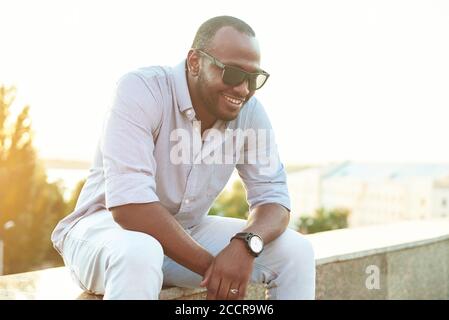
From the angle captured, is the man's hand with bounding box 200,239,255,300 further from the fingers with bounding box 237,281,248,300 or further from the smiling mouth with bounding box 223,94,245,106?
the smiling mouth with bounding box 223,94,245,106

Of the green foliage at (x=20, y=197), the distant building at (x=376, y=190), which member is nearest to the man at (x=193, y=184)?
the green foliage at (x=20, y=197)

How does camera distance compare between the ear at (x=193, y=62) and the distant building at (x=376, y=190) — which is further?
the distant building at (x=376, y=190)

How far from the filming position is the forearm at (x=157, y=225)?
1.99m

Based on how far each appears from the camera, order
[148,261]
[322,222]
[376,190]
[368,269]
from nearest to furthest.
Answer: [148,261] → [368,269] → [322,222] → [376,190]

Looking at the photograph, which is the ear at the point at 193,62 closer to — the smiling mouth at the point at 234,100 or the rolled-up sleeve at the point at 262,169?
the smiling mouth at the point at 234,100

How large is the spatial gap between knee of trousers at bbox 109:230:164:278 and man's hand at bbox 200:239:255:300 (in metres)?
0.25

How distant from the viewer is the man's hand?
203 centimetres

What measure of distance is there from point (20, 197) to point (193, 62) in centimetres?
3830

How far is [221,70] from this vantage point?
2.21 meters

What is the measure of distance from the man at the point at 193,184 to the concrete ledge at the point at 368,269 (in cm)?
38

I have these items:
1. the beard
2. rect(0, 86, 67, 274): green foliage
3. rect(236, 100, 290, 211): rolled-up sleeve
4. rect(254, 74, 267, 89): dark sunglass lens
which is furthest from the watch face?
rect(0, 86, 67, 274): green foliage

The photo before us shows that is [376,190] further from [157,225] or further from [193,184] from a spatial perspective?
[157,225]

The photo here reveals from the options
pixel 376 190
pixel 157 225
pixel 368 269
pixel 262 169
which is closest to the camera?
pixel 157 225

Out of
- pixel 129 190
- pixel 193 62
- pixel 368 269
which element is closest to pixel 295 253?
pixel 129 190
